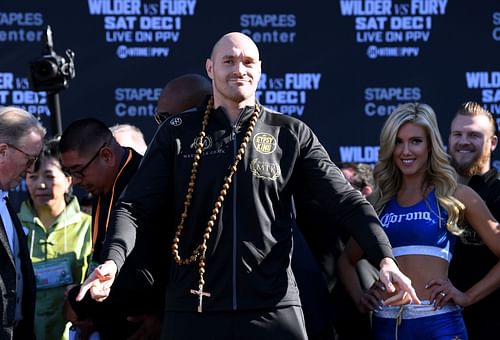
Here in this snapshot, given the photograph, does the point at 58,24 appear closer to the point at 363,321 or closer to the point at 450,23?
the point at 450,23

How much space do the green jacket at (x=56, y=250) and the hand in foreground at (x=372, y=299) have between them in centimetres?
148

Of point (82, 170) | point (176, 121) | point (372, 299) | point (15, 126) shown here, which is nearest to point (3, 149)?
point (15, 126)

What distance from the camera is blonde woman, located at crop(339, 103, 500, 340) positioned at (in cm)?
403

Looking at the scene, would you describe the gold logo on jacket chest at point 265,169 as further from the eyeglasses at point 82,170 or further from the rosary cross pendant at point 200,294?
the eyeglasses at point 82,170

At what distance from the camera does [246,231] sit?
10.8 feet

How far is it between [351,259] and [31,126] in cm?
145

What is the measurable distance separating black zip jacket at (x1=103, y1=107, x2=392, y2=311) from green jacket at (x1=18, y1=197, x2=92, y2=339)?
1503 mm

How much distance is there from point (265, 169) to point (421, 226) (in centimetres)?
100

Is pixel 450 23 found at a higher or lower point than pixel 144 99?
higher

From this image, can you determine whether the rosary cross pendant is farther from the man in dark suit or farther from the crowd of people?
the man in dark suit

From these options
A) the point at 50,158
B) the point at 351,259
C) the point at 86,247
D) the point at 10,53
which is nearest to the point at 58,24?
the point at 10,53

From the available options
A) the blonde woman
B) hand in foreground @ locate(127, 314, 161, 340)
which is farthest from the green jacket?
the blonde woman

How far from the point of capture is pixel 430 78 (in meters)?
6.25

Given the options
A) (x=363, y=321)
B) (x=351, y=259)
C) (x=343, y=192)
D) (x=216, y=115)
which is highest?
(x=216, y=115)
